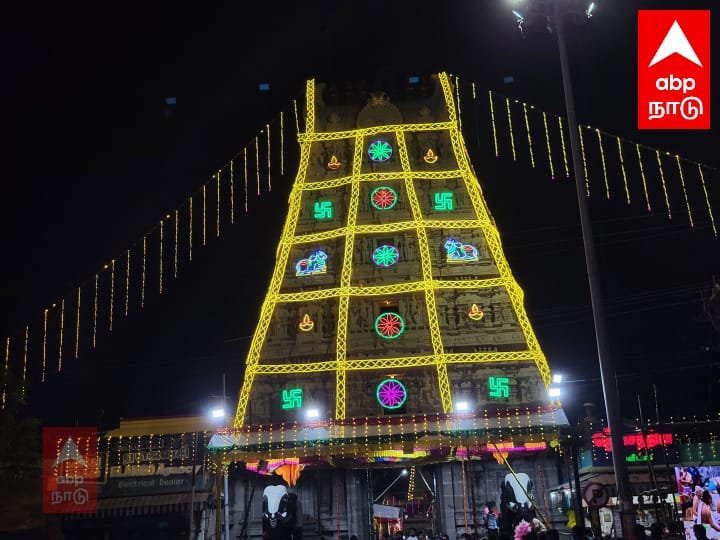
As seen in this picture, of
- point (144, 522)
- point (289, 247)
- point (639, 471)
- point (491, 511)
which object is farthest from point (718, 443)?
point (144, 522)

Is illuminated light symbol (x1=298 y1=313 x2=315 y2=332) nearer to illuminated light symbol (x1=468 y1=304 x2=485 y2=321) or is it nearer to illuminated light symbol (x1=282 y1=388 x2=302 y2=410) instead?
illuminated light symbol (x1=282 y1=388 x2=302 y2=410)

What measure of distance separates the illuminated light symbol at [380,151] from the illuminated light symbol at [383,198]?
1.88m

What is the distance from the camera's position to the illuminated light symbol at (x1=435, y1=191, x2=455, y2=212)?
111 ft

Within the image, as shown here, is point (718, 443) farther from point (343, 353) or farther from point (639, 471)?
point (343, 353)

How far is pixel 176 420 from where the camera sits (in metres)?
41.9

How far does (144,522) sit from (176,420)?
13.4m

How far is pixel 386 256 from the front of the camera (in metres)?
32.8

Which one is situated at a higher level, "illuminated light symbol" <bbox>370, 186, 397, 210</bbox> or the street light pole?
"illuminated light symbol" <bbox>370, 186, 397, 210</bbox>

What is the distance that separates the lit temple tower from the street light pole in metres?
15.5

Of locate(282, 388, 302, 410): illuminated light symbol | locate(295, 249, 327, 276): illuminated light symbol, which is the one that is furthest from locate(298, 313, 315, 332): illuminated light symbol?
locate(282, 388, 302, 410): illuminated light symbol

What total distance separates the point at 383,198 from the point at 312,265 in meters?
4.85

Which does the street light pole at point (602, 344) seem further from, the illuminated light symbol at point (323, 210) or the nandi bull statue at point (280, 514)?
the illuminated light symbol at point (323, 210)

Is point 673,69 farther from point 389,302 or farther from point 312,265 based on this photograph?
point 312,265

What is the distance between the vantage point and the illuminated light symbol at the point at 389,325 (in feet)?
103
